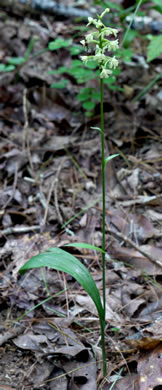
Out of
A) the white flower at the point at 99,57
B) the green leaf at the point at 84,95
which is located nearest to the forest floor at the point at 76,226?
the green leaf at the point at 84,95

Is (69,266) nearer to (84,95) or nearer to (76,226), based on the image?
(76,226)

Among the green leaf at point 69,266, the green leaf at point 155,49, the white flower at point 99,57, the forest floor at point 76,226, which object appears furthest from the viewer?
the green leaf at point 155,49

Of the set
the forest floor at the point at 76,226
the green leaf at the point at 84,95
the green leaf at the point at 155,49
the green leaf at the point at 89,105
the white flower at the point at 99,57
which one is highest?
the green leaf at the point at 155,49

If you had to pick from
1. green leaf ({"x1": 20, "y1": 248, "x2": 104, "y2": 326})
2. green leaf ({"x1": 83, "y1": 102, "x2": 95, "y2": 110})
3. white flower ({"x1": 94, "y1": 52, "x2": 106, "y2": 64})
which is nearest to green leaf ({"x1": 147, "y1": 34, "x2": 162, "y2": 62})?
green leaf ({"x1": 83, "y1": 102, "x2": 95, "y2": 110})

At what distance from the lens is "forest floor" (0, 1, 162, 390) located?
1722mm

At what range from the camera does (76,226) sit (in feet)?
8.18

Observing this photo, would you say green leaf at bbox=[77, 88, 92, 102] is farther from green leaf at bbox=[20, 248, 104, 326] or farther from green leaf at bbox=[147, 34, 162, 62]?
green leaf at bbox=[20, 248, 104, 326]

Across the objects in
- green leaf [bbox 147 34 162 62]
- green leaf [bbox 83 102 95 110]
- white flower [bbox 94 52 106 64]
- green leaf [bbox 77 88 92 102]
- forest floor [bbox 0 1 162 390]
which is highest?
green leaf [bbox 147 34 162 62]

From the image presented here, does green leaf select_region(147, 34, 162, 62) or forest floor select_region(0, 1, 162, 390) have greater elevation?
green leaf select_region(147, 34, 162, 62)

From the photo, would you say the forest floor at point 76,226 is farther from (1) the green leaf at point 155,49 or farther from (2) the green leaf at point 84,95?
(1) the green leaf at point 155,49

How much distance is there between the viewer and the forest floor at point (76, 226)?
67.8 inches

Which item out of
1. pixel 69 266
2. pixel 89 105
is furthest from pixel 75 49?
pixel 69 266

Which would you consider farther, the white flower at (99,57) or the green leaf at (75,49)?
the green leaf at (75,49)

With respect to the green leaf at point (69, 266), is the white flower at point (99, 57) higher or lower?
higher
